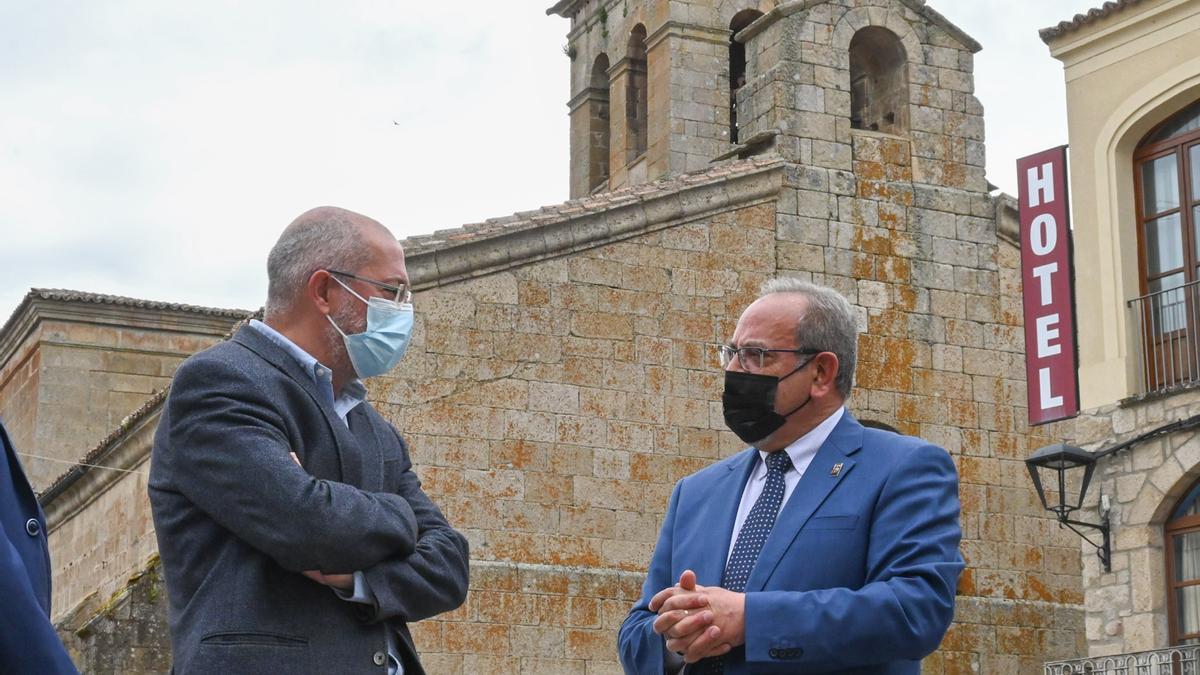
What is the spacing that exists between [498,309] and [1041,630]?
6.17 m

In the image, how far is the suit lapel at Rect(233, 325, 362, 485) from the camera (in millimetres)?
4314

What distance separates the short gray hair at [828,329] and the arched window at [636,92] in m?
21.2

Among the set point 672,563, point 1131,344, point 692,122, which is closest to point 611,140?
point 692,122

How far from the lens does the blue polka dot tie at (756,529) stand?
14.8ft

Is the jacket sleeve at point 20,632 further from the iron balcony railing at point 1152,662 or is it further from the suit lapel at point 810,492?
the iron balcony railing at point 1152,662

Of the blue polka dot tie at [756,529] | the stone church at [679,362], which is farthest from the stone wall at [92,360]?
the blue polka dot tie at [756,529]

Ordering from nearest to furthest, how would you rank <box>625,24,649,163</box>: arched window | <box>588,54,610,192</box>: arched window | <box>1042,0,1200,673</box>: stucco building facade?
1. <box>1042,0,1200,673</box>: stucco building facade
2. <box>625,24,649,163</box>: arched window
3. <box>588,54,610,192</box>: arched window

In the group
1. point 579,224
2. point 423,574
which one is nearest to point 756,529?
point 423,574

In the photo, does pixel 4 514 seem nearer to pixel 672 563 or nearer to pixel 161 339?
pixel 672 563

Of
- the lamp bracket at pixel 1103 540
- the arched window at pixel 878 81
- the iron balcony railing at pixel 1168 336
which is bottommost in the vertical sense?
the lamp bracket at pixel 1103 540

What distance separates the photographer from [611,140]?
26.4m

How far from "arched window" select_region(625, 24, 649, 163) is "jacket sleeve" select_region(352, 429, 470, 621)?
2158 centimetres

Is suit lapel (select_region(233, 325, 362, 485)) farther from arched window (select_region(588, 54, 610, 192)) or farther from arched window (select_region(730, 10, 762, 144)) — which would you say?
arched window (select_region(588, 54, 610, 192))

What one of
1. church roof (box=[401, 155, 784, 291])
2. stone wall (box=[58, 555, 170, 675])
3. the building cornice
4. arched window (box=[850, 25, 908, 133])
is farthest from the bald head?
the building cornice
